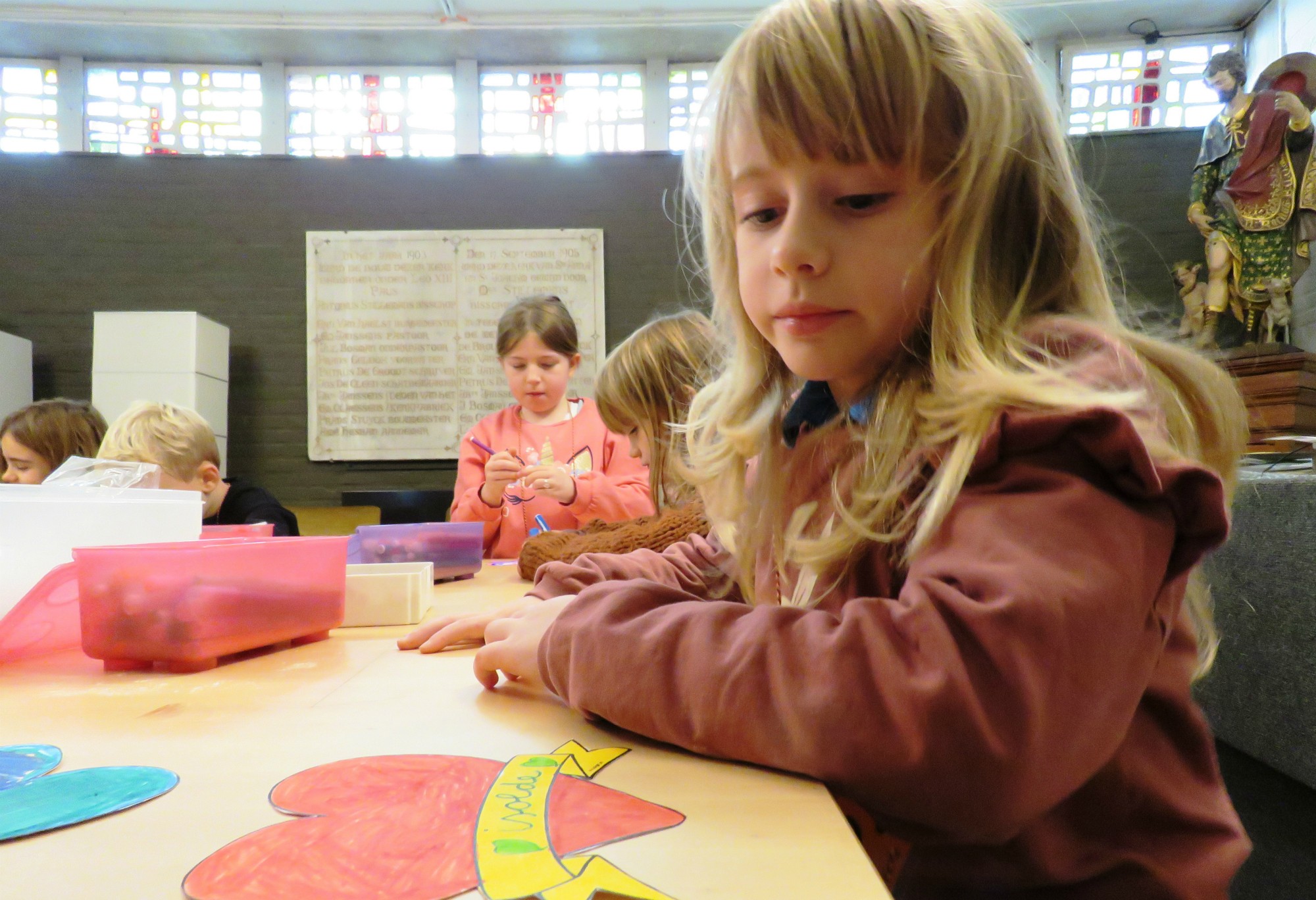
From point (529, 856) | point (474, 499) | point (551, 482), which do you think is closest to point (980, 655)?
point (529, 856)

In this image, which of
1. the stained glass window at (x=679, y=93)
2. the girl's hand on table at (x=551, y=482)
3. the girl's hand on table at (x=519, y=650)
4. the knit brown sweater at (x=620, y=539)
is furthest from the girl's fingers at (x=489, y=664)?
the stained glass window at (x=679, y=93)

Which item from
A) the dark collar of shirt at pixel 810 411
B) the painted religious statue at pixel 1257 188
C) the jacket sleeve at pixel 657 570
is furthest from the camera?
the painted religious statue at pixel 1257 188

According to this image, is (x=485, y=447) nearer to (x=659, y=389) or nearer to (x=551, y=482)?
(x=551, y=482)

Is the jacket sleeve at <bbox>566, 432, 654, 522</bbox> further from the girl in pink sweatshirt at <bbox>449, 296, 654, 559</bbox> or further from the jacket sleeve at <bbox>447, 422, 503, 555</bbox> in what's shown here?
the jacket sleeve at <bbox>447, 422, 503, 555</bbox>

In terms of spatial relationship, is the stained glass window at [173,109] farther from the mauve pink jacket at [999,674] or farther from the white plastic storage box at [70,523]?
the mauve pink jacket at [999,674]

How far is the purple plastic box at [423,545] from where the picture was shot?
3.71 ft

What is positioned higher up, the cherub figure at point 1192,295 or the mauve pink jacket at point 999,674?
the cherub figure at point 1192,295

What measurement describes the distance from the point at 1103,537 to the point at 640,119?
16.8 ft

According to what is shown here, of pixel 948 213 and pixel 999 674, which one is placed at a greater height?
pixel 948 213

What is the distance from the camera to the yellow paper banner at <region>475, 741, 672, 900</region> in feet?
0.85

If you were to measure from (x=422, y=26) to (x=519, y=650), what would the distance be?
196 inches

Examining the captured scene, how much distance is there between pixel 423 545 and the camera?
1.16 meters

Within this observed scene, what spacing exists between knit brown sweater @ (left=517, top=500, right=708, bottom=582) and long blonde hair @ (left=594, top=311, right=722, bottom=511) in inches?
9.3

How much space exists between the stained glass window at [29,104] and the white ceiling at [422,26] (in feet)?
0.35
